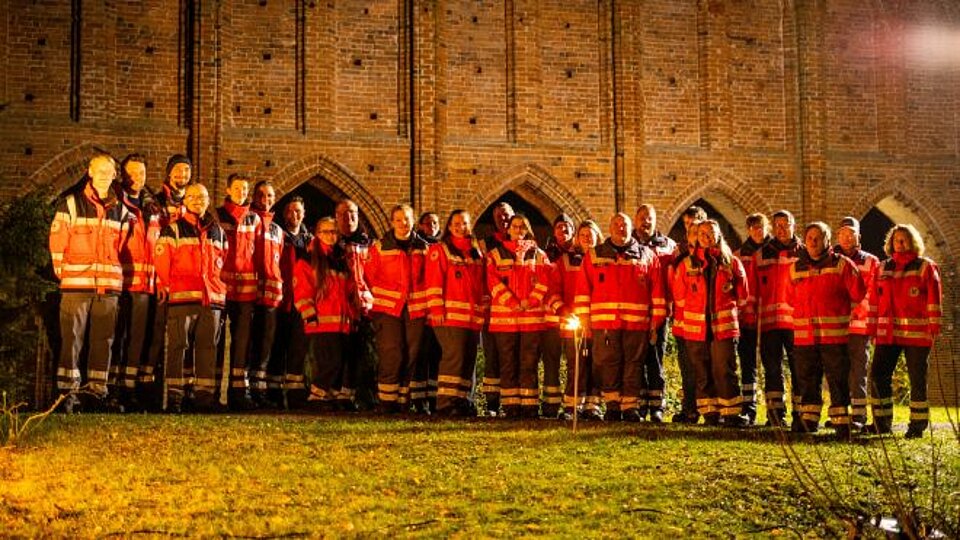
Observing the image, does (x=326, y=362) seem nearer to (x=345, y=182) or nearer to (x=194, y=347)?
(x=194, y=347)

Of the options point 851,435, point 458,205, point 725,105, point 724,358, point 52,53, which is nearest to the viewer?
point 851,435

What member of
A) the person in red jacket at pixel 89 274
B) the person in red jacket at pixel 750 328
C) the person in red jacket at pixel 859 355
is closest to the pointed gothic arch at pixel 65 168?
the person in red jacket at pixel 89 274

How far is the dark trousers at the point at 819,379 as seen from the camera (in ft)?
36.5

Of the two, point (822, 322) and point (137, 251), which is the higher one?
point (137, 251)

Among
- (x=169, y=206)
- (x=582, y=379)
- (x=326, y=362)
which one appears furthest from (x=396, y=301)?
(x=169, y=206)

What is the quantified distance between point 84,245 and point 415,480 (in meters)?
4.32

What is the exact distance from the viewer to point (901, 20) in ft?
72.2

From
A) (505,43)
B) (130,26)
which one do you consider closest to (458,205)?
(505,43)

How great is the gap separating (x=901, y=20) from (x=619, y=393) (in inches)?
532

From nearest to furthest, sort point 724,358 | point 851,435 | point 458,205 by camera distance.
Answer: point 851,435 → point 724,358 → point 458,205

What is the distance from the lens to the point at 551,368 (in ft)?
40.5

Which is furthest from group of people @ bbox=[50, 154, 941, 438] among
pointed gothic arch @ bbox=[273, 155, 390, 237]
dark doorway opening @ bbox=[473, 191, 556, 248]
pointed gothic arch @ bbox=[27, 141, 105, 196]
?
dark doorway opening @ bbox=[473, 191, 556, 248]

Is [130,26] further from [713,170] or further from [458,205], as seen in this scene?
[713,170]

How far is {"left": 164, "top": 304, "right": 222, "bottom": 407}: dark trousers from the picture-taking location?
11117 millimetres
